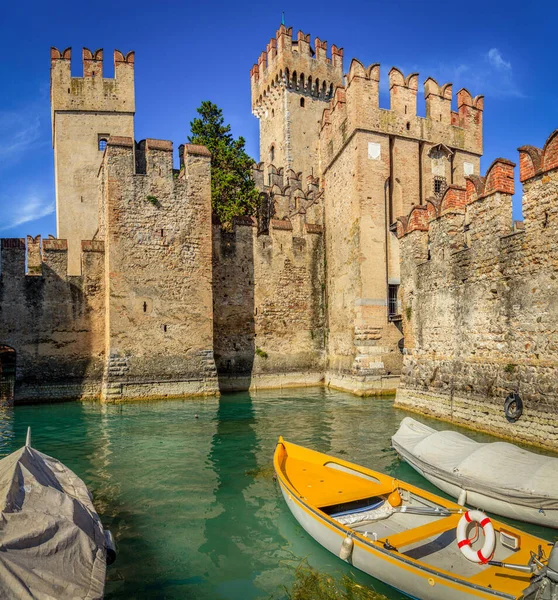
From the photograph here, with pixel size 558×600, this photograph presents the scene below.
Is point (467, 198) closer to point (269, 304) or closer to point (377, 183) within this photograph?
point (377, 183)

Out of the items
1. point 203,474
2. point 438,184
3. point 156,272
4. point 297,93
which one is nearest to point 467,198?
point 438,184

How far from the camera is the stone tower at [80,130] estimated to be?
2417 centimetres

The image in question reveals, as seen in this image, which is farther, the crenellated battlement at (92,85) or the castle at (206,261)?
the crenellated battlement at (92,85)

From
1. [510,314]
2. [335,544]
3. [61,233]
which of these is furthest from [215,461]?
[61,233]

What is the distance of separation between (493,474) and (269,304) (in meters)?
15.3

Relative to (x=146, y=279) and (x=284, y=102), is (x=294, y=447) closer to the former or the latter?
(x=146, y=279)

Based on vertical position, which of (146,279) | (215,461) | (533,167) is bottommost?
(215,461)

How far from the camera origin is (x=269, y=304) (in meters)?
22.2

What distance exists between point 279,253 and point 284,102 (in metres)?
20.5

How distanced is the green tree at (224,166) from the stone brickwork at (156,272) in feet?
18.0

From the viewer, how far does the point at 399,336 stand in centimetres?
1931

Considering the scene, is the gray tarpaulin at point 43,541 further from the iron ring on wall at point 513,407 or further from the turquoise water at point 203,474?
the iron ring on wall at point 513,407


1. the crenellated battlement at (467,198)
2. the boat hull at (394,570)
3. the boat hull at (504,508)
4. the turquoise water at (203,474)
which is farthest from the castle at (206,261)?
the boat hull at (394,570)

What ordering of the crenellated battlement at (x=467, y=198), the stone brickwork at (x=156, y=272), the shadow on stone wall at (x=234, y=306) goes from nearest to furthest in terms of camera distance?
the crenellated battlement at (x=467, y=198) < the stone brickwork at (x=156, y=272) < the shadow on stone wall at (x=234, y=306)
